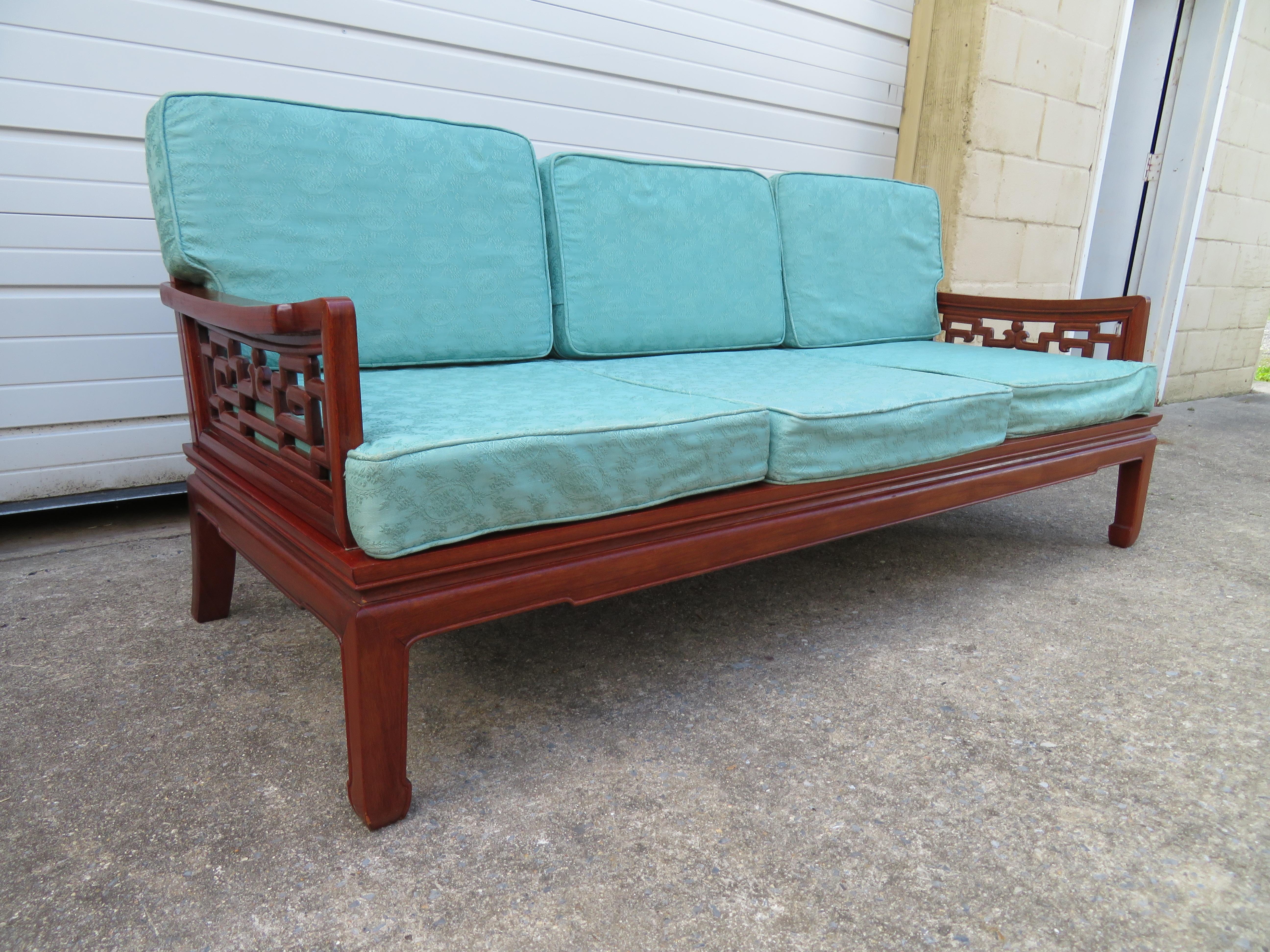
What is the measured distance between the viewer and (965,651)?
1.67 m

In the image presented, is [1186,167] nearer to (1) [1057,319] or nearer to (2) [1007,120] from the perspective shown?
(2) [1007,120]

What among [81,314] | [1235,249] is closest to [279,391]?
[81,314]

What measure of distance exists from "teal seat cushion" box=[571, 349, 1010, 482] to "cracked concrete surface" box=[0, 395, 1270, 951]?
1.34ft

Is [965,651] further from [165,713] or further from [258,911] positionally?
[165,713]

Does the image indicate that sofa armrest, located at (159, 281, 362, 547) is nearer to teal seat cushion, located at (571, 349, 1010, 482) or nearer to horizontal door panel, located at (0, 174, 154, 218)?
teal seat cushion, located at (571, 349, 1010, 482)

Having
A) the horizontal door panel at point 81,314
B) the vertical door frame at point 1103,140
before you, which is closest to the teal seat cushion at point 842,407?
the horizontal door panel at point 81,314

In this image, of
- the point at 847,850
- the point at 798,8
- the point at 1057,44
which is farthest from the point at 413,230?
the point at 1057,44

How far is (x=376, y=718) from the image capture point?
1.06 metres

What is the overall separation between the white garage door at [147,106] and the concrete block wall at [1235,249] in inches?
143

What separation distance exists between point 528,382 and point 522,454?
19.8 inches

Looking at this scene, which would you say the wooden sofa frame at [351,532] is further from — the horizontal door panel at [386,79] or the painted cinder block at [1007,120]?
the painted cinder block at [1007,120]

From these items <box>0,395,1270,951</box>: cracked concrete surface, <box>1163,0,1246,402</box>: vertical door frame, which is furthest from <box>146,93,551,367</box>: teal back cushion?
<box>1163,0,1246,402</box>: vertical door frame

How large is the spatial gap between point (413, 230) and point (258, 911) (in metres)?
1.27

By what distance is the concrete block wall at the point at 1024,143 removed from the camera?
3.48 m
